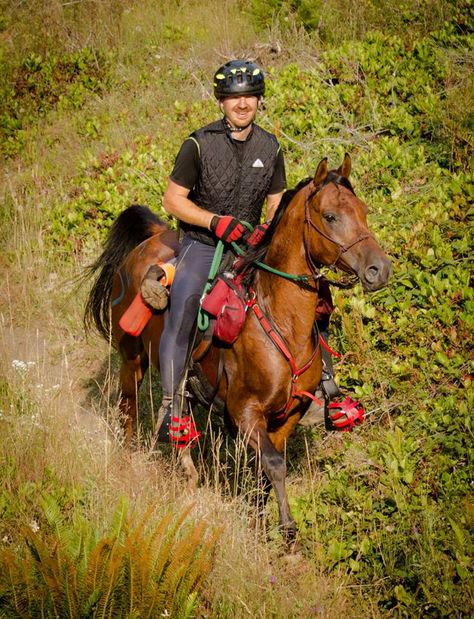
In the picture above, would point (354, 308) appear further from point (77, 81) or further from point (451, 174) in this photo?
point (77, 81)

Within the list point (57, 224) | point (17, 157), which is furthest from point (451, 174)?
point (17, 157)

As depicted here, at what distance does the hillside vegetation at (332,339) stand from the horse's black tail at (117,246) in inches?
34.2

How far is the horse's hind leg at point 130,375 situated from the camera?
6.72 meters

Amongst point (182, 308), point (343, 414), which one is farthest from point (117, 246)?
point (343, 414)

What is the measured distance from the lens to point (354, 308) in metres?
6.59

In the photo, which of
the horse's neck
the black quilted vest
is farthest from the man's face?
the horse's neck

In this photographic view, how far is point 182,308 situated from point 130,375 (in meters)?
1.72

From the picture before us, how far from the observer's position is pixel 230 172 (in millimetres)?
5301

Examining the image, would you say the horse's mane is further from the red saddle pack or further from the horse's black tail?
the horse's black tail

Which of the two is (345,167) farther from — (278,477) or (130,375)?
(130,375)

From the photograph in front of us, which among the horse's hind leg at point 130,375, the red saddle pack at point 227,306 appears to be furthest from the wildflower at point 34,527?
the horse's hind leg at point 130,375

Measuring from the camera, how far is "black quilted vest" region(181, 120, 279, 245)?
17.3 ft

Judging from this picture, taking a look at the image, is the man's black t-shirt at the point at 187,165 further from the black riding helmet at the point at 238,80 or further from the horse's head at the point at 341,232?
the horse's head at the point at 341,232

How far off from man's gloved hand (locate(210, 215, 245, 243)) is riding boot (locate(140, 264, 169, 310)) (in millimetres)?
770
